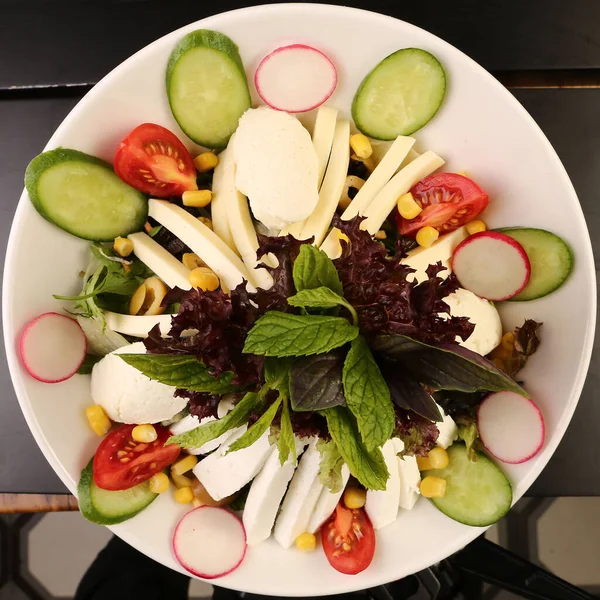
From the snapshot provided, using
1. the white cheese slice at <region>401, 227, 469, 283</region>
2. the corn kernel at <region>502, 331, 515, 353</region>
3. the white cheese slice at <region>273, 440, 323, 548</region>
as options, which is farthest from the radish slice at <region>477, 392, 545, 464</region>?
the white cheese slice at <region>273, 440, 323, 548</region>

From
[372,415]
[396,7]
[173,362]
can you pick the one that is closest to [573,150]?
[396,7]

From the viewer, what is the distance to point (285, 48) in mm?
1662

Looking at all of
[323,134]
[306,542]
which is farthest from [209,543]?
[323,134]

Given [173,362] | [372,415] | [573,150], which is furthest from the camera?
[573,150]

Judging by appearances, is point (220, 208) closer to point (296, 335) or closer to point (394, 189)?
point (394, 189)

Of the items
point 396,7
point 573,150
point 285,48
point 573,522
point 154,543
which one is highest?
point 396,7

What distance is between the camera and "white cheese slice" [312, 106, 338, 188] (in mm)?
1775

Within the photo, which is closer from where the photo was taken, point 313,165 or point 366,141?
point 313,165

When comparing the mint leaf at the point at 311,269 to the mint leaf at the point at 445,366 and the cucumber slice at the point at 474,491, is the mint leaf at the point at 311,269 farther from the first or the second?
the cucumber slice at the point at 474,491

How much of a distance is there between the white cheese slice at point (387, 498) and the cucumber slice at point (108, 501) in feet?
2.16

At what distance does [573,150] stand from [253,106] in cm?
111

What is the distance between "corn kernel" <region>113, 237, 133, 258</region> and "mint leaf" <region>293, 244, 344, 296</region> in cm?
60

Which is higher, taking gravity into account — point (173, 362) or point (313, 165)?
point (313, 165)

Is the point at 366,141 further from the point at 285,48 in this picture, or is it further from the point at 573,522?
the point at 573,522
